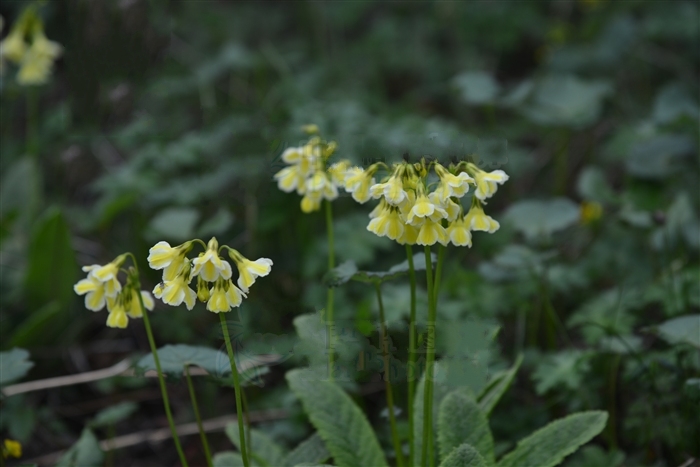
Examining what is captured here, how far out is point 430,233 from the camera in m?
1.18

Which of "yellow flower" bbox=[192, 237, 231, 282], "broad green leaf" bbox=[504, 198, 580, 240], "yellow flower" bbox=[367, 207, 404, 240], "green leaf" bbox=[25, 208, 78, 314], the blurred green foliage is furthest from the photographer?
"green leaf" bbox=[25, 208, 78, 314]

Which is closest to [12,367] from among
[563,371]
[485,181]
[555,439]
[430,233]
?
[430,233]

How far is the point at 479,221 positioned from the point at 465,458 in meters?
0.47

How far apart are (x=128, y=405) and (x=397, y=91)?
3.19 meters

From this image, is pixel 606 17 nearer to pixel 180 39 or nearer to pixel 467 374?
pixel 180 39

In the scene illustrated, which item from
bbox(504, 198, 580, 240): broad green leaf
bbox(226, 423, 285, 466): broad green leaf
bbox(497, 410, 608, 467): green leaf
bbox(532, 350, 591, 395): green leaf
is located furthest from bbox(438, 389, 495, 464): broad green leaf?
bbox(504, 198, 580, 240): broad green leaf

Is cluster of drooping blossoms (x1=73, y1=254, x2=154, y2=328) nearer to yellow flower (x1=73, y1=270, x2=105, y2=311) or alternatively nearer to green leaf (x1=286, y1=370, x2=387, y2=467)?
yellow flower (x1=73, y1=270, x2=105, y2=311)

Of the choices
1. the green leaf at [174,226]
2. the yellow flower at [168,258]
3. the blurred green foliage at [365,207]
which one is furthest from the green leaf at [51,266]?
the yellow flower at [168,258]

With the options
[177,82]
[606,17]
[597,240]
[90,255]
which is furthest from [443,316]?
[606,17]

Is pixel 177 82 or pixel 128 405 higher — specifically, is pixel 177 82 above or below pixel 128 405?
above

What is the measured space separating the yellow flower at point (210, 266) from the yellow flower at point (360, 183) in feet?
1.03

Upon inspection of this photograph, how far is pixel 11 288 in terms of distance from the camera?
264cm

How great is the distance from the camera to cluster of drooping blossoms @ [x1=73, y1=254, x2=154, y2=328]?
4.30ft

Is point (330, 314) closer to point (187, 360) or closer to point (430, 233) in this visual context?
point (187, 360)
